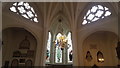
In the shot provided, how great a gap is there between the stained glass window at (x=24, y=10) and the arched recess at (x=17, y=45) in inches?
65.2

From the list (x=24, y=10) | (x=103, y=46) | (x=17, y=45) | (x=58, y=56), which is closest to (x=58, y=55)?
(x=58, y=56)

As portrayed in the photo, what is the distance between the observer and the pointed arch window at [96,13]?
10977 millimetres

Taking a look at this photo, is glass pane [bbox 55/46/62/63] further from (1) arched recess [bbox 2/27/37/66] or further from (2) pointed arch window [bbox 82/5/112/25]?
(2) pointed arch window [bbox 82/5/112/25]

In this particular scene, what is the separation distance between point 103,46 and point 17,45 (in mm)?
7924

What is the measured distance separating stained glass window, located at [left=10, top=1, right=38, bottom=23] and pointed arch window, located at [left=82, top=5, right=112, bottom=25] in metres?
4.33

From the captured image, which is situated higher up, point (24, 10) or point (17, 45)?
point (24, 10)

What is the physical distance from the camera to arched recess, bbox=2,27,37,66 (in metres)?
12.8

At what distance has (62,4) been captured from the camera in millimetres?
13062

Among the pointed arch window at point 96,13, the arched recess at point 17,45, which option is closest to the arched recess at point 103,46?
the pointed arch window at point 96,13

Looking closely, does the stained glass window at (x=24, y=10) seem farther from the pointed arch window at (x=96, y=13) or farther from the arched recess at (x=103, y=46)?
the arched recess at (x=103, y=46)

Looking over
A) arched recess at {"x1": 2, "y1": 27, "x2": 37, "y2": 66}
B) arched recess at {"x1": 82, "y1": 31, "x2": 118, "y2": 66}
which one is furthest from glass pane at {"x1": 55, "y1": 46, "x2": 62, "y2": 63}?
arched recess at {"x1": 82, "y1": 31, "x2": 118, "y2": 66}

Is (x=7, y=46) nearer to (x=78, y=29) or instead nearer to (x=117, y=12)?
(x=78, y=29)

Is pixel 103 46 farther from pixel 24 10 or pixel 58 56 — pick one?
pixel 24 10

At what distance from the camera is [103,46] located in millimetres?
13305
